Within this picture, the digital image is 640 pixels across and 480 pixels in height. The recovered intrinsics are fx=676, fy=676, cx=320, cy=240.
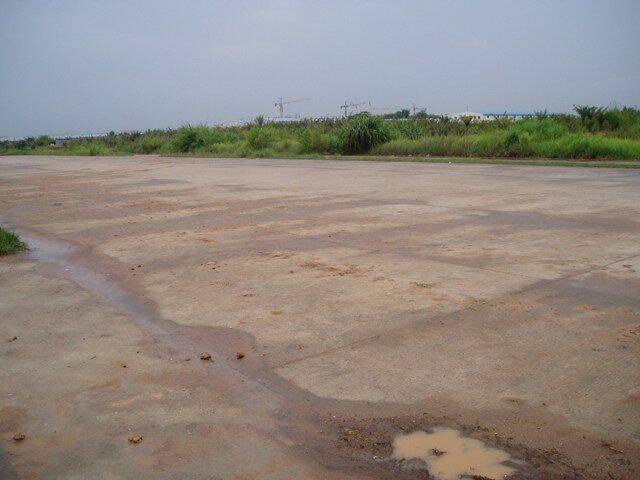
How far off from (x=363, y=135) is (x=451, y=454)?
79.5 ft

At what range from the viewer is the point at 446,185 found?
13.3 metres

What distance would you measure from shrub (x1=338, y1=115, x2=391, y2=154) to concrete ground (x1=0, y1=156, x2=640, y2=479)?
17.6 metres

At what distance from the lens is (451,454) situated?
→ 303 cm

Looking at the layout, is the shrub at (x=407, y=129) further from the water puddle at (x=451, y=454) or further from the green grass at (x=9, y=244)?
the water puddle at (x=451, y=454)

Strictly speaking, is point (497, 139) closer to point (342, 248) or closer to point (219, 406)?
point (342, 248)

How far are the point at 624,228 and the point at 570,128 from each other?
18.3 meters

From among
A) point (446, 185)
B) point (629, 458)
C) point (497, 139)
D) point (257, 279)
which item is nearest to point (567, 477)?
point (629, 458)

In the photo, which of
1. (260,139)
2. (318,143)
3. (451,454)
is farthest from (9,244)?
(260,139)

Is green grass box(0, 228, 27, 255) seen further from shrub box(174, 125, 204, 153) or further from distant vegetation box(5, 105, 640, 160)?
shrub box(174, 125, 204, 153)

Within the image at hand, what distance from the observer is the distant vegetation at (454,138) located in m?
20.3

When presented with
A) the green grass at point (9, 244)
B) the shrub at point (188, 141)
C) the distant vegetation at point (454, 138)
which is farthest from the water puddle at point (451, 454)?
the shrub at point (188, 141)

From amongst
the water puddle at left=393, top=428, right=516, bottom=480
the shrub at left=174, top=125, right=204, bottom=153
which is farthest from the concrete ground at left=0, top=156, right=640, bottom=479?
the shrub at left=174, top=125, right=204, bottom=153

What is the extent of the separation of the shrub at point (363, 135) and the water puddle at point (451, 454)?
78.5ft

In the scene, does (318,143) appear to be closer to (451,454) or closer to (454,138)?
(454,138)
